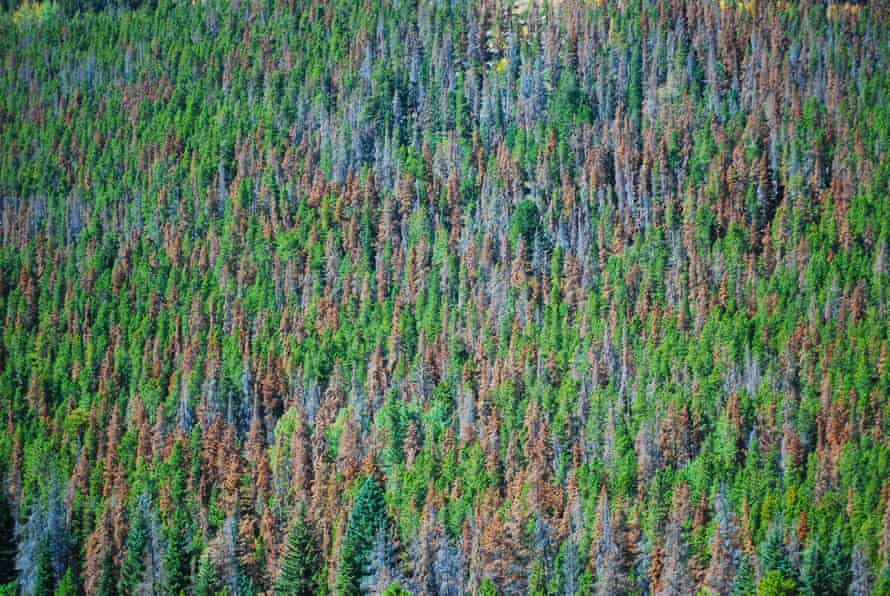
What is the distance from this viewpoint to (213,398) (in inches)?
7653

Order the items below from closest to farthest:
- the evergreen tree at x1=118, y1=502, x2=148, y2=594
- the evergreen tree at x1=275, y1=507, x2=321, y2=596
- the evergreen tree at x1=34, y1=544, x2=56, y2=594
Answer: the evergreen tree at x1=118, y1=502, x2=148, y2=594
the evergreen tree at x1=275, y1=507, x2=321, y2=596
the evergreen tree at x1=34, y1=544, x2=56, y2=594

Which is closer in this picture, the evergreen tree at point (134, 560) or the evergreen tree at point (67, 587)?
the evergreen tree at point (67, 587)

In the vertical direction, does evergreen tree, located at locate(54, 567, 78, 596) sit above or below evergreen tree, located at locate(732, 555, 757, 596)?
above

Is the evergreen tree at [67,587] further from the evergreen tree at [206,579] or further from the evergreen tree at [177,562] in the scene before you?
the evergreen tree at [206,579]

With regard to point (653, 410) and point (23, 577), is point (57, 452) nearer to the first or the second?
point (23, 577)

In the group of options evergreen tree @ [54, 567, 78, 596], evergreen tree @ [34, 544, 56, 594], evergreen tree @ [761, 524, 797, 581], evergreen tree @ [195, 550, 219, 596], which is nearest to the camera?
evergreen tree @ [54, 567, 78, 596]

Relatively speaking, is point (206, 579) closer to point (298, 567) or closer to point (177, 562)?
point (177, 562)

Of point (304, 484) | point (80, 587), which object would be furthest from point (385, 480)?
point (80, 587)

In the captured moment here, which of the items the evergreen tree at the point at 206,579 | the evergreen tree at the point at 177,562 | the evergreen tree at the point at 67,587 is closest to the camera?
A: the evergreen tree at the point at 67,587

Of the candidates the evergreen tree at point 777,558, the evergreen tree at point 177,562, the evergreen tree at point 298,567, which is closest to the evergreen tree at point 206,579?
the evergreen tree at point 177,562

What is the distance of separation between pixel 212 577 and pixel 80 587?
1380cm

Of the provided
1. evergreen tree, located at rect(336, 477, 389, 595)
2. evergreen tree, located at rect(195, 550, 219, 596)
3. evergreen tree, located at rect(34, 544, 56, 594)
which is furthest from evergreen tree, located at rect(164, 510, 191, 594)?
evergreen tree, located at rect(336, 477, 389, 595)

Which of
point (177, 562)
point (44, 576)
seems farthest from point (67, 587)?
point (177, 562)

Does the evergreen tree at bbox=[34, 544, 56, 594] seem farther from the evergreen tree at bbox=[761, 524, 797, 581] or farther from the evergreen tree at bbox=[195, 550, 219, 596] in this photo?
the evergreen tree at bbox=[761, 524, 797, 581]
